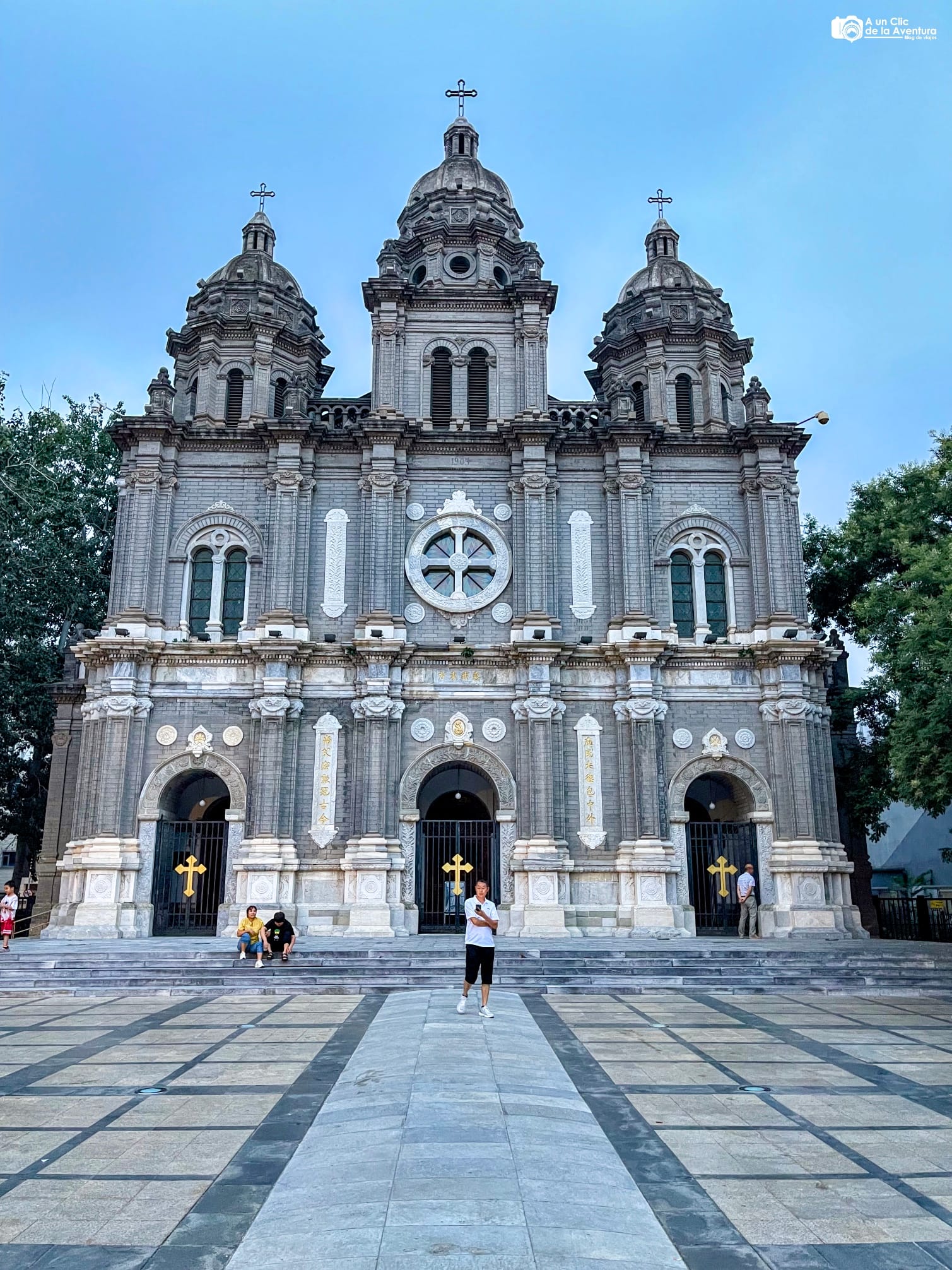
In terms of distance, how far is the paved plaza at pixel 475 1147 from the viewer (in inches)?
210

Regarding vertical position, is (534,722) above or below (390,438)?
below

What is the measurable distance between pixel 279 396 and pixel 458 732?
12328mm

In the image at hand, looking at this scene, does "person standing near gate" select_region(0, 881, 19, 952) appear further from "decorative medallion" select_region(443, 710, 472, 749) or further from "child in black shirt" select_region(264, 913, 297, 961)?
"decorative medallion" select_region(443, 710, 472, 749)

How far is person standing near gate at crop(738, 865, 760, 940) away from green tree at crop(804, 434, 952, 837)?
4171mm

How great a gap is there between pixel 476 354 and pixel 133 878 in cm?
1733

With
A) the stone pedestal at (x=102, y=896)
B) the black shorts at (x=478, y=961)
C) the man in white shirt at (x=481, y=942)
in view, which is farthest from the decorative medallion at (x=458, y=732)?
the black shorts at (x=478, y=961)

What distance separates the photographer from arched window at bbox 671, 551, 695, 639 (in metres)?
28.0

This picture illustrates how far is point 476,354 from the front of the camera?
30.0 meters

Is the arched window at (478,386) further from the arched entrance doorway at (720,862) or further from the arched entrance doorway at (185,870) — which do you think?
the arched entrance doorway at (185,870)

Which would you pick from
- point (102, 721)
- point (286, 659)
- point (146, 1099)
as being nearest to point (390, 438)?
point (286, 659)

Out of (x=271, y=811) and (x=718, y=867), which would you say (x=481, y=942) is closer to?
(x=271, y=811)

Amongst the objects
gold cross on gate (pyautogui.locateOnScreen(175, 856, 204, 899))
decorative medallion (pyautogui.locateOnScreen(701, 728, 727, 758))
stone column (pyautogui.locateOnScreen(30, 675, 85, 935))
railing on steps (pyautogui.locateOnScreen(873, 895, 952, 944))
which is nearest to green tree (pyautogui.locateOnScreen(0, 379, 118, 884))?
stone column (pyautogui.locateOnScreen(30, 675, 85, 935))

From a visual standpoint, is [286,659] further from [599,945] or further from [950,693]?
[950,693]

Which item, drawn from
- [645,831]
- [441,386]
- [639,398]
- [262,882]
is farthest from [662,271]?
[262,882]
